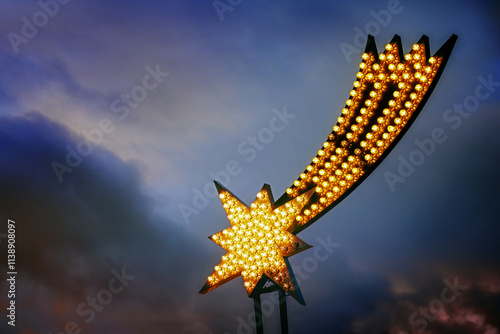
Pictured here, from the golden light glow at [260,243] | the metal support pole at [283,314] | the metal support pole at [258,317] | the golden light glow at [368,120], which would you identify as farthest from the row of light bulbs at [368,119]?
the metal support pole at [258,317]

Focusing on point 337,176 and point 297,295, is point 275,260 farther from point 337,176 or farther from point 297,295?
point 337,176

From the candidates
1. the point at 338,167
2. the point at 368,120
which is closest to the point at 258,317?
the point at 338,167

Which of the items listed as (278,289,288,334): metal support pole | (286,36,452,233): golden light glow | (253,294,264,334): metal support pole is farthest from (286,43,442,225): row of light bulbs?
(253,294,264,334): metal support pole

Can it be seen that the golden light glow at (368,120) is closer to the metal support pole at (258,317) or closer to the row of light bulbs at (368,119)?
the row of light bulbs at (368,119)

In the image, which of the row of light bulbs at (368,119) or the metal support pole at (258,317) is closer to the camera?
the row of light bulbs at (368,119)

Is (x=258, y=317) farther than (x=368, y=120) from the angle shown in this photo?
Yes

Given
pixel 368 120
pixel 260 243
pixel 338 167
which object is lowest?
pixel 260 243

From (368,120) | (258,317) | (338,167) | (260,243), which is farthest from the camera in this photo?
(258,317)

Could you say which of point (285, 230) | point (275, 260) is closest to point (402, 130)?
point (285, 230)

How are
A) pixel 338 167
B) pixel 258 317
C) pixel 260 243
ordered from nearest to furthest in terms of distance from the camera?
pixel 338 167
pixel 260 243
pixel 258 317

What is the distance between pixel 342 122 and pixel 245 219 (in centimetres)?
368

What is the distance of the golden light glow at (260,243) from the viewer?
9.38m

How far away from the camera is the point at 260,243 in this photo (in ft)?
32.3

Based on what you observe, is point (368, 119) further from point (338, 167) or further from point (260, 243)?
point (260, 243)
